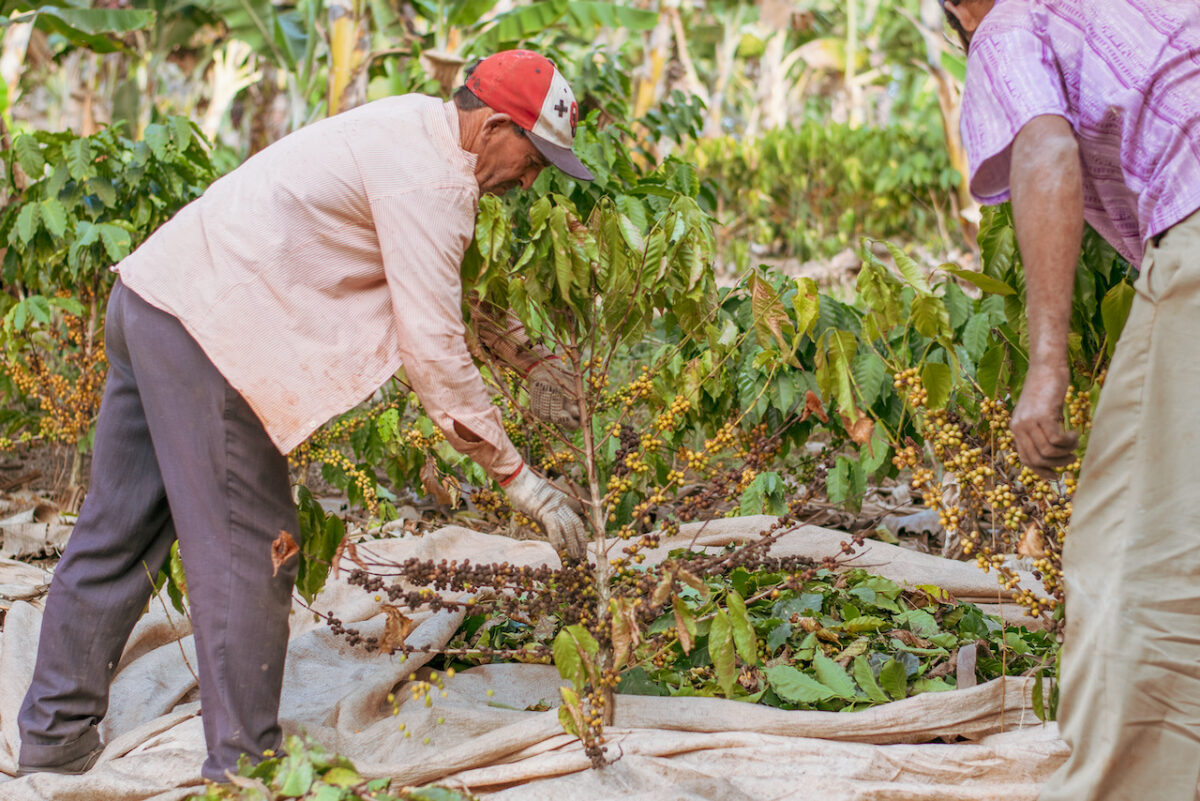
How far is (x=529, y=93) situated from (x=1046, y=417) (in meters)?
1.11

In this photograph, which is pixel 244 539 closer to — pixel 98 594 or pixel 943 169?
pixel 98 594

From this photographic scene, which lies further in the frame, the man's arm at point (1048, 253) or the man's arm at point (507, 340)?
the man's arm at point (507, 340)

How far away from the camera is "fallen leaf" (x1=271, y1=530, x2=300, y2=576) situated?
2.03 metres

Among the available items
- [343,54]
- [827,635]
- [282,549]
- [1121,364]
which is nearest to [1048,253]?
[1121,364]

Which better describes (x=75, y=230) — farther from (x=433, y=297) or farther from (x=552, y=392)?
(x=433, y=297)

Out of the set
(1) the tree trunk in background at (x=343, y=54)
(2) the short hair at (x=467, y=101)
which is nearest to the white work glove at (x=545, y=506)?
(2) the short hair at (x=467, y=101)

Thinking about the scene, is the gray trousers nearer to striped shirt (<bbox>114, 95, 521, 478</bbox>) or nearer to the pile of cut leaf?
striped shirt (<bbox>114, 95, 521, 478</bbox>)

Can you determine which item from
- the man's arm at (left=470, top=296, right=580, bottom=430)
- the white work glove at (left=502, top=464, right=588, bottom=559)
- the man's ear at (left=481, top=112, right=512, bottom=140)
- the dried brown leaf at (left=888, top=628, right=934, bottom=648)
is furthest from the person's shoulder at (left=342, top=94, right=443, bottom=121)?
the dried brown leaf at (left=888, top=628, right=934, bottom=648)

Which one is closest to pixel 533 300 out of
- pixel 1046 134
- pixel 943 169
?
pixel 1046 134

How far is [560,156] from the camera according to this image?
2.09 meters

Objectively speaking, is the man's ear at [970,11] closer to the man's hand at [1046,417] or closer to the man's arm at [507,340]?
the man's hand at [1046,417]

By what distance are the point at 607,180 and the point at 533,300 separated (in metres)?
1.22

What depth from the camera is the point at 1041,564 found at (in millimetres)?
1974

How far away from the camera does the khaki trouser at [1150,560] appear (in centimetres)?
147
